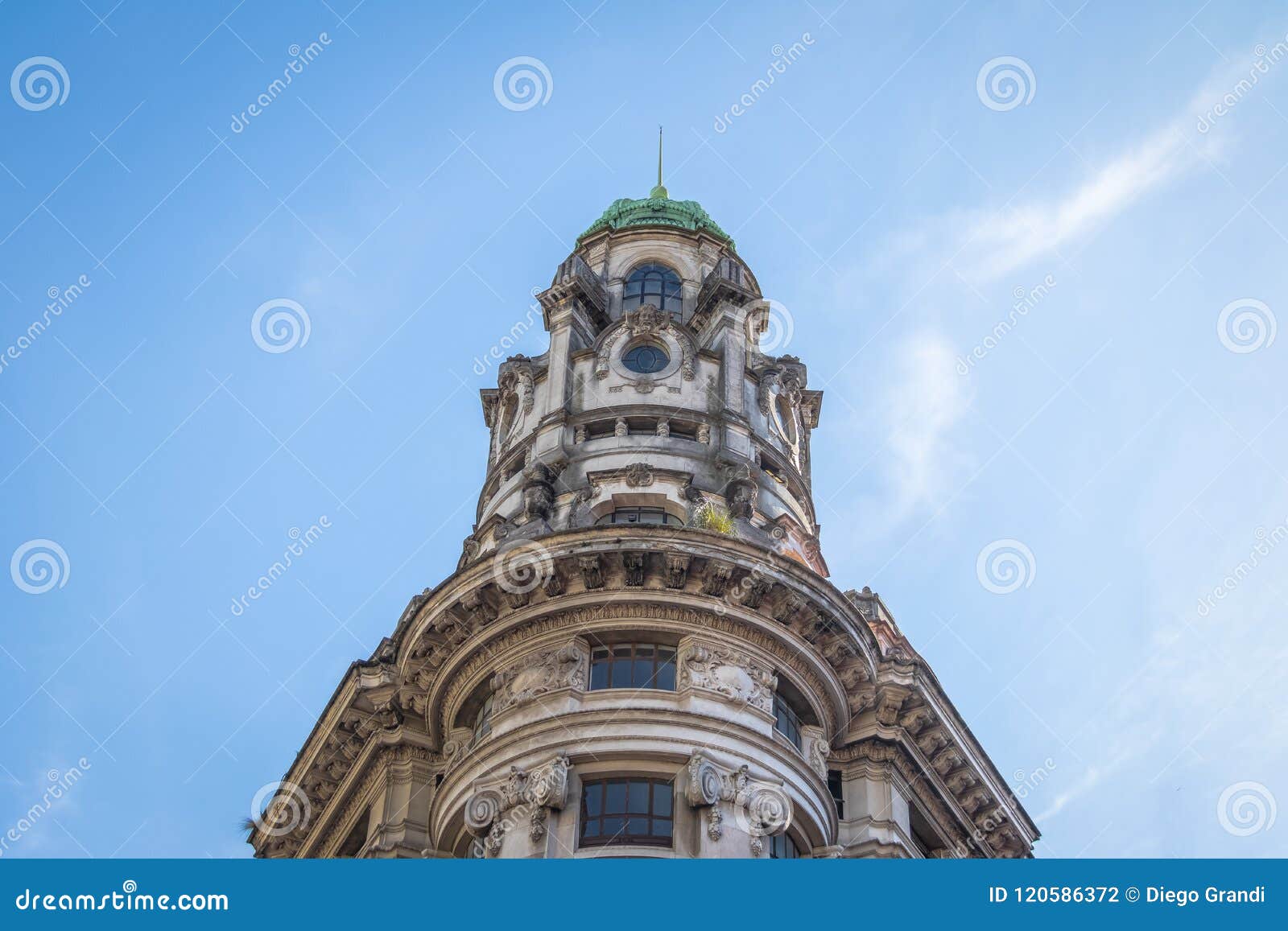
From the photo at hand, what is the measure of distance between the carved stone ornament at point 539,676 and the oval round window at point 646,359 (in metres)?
13.1

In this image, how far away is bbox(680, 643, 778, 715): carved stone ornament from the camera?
35.4m

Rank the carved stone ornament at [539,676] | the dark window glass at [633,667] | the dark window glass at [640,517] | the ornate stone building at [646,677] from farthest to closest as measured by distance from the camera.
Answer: the dark window glass at [640,517]
the dark window glass at [633,667]
the carved stone ornament at [539,676]
the ornate stone building at [646,677]

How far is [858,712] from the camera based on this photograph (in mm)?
39438

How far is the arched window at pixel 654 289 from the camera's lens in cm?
5241

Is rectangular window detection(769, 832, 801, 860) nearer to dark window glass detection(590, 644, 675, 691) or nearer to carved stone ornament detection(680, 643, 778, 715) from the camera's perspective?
carved stone ornament detection(680, 643, 778, 715)

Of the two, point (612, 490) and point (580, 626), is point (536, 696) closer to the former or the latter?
point (580, 626)

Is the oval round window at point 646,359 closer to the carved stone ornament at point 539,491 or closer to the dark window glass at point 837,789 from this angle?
the carved stone ornament at point 539,491

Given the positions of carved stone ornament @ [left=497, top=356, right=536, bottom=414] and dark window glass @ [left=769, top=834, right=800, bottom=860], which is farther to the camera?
carved stone ornament @ [left=497, top=356, right=536, bottom=414]

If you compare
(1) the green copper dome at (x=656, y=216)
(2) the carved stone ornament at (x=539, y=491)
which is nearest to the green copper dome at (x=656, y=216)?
(1) the green copper dome at (x=656, y=216)

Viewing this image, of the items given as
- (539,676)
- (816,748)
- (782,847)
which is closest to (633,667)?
(539,676)

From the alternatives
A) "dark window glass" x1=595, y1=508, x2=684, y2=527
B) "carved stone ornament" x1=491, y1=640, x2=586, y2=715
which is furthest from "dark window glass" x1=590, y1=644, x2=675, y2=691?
"dark window glass" x1=595, y1=508, x2=684, y2=527

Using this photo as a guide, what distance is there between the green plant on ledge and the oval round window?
6891mm

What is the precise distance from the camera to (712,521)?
40.2 m

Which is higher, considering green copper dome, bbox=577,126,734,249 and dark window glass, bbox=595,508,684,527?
green copper dome, bbox=577,126,734,249
